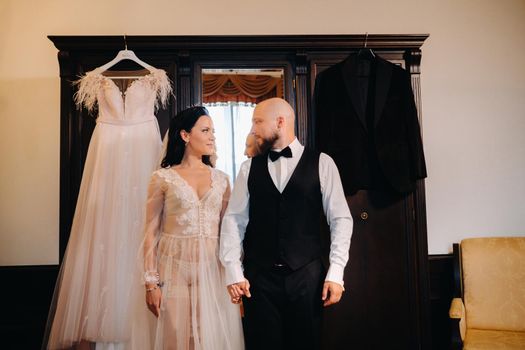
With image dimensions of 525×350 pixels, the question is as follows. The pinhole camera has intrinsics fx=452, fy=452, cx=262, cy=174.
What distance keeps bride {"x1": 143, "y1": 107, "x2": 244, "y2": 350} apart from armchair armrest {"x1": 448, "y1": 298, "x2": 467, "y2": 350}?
51.4 inches

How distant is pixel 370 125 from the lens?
10.3 feet

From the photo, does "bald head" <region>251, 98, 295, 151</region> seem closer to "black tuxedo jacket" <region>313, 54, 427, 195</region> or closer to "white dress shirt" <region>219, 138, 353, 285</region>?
"white dress shirt" <region>219, 138, 353, 285</region>

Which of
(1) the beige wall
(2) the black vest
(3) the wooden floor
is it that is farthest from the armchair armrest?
(2) the black vest

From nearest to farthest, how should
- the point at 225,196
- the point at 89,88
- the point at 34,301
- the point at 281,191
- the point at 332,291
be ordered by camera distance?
1. the point at 332,291
2. the point at 281,191
3. the point at 225,196
4. the point at 89,88
5. the point at 34,301

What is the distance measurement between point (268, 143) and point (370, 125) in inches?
42.2

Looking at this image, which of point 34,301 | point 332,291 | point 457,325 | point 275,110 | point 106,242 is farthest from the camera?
point 34,301

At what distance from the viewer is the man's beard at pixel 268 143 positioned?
7.73 feet

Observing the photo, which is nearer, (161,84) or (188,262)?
(188,262)

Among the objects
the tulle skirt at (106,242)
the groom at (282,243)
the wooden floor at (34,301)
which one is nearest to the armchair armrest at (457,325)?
the wooden floor at (34,301)

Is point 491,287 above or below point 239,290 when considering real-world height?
below

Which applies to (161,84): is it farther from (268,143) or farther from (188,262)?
(188,262)

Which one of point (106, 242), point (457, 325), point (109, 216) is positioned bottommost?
point (457, 325)

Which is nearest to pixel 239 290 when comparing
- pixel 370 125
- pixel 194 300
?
pixel 194 300

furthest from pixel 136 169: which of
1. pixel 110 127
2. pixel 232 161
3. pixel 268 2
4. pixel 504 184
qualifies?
pixel 504 184
